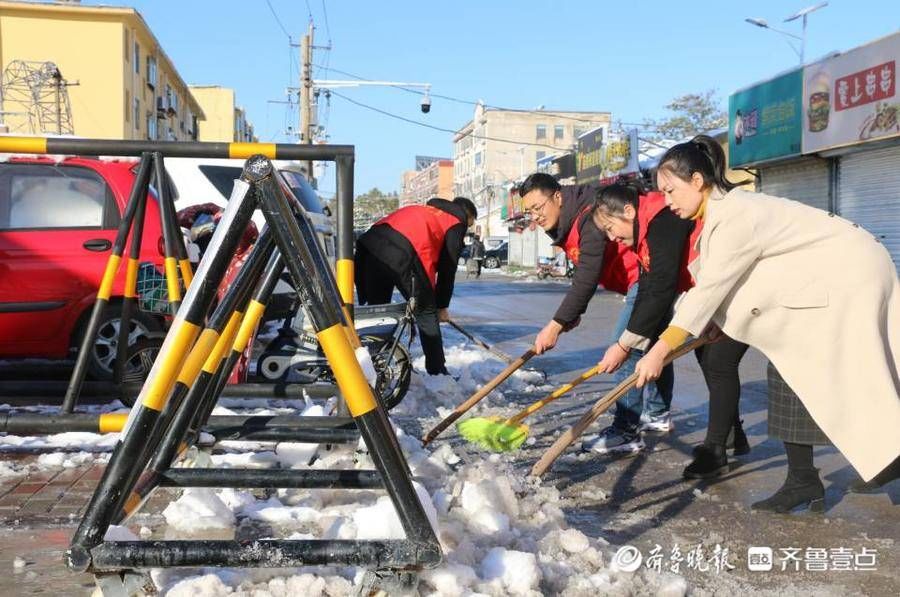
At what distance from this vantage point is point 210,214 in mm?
7508

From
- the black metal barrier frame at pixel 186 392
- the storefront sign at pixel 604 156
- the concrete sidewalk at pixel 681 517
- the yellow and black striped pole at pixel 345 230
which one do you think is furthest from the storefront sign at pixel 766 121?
the black metal barrier frame at pixel 186 392

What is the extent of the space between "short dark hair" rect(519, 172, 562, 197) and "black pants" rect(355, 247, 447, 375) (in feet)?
5.09

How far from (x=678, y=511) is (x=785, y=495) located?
1.63 ft

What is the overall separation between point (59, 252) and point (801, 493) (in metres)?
5.68

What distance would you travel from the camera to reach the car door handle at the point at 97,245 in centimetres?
730

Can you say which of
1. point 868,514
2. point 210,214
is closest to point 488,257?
point 210,214

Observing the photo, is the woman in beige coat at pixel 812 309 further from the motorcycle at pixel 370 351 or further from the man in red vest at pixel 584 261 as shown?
the motorcycle at pixel 370 351

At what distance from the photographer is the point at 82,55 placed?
132ft

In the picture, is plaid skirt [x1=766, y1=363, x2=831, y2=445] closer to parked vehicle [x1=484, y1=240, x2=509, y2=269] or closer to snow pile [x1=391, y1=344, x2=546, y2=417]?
snow pile [x1=391, y1=344, x2=546, y2=417]

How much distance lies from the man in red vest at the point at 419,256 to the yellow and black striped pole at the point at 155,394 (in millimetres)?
4132

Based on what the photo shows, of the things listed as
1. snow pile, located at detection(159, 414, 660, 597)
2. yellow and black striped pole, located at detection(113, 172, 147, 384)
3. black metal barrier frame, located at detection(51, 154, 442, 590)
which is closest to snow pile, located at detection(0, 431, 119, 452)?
yellow and black striped pole, located at detection(113, 172, 147, 384)

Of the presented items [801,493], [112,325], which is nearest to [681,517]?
[801,493]

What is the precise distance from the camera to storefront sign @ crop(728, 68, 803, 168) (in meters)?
20.8

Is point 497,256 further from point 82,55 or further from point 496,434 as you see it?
point 496,434
